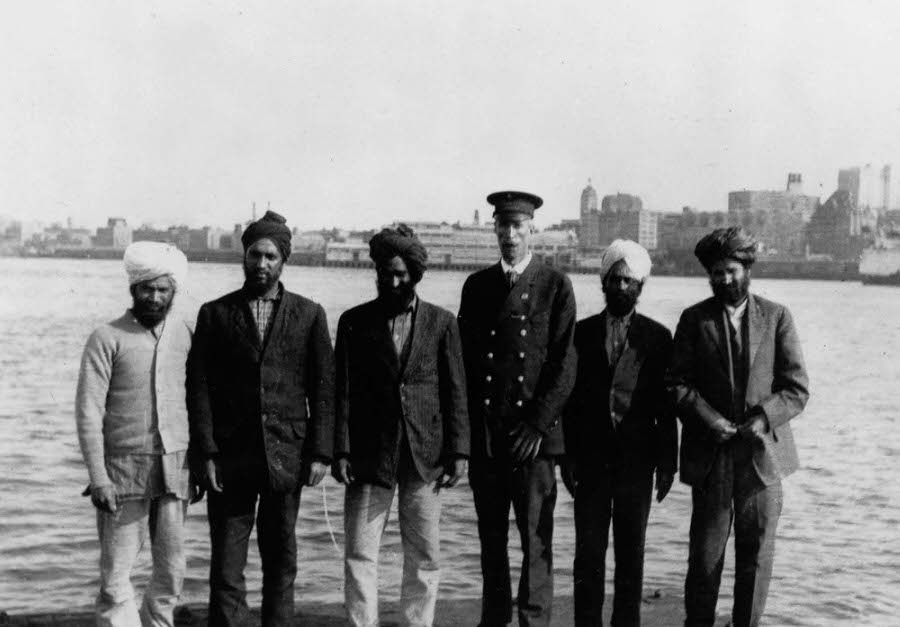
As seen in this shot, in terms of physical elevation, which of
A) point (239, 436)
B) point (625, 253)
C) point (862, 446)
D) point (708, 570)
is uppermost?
point (625, 253)

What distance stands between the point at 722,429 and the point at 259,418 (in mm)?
2331

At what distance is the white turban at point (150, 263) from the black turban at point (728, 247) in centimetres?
264

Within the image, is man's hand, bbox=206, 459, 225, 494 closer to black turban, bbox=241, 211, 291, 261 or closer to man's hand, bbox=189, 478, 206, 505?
man's hand, bbox=189, 478, 206, 505

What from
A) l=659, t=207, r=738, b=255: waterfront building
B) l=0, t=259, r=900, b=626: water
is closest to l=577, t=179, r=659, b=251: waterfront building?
l=659, t=207, r=738, b=255: waterfront building

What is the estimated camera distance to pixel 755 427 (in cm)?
514

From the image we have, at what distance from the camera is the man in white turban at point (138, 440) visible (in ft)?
15.4

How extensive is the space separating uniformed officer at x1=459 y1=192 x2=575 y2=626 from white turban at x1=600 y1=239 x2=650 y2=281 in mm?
290

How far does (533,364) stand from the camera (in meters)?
5.36

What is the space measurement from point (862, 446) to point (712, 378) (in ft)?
58.6

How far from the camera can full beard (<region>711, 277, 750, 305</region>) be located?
5.30m

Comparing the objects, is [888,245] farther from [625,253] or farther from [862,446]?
[625,253]

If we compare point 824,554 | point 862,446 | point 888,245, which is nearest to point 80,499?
point 824,554

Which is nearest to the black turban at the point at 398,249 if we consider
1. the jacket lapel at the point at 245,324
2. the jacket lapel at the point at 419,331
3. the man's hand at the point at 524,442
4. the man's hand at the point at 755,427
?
the jacket lapel at the point at 419,331

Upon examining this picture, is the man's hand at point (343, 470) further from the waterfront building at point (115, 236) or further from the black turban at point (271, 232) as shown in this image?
the waterfront building at point (115, 236)
